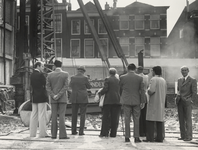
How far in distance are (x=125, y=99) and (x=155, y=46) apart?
92.7 ft

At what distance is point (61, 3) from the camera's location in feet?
112

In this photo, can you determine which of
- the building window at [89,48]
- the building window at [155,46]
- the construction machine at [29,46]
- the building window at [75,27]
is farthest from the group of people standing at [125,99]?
the building window at [155,46]

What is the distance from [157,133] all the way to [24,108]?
11.4 feet

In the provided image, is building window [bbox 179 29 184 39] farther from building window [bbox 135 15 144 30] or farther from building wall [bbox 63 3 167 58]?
building window [bbox 135 15 144 30]

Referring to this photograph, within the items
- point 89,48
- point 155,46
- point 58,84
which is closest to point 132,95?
point 58,84

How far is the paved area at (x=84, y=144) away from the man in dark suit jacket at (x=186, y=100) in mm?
262

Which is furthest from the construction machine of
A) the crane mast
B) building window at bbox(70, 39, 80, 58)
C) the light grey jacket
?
building window at bbox(70, 39, 80, 58)

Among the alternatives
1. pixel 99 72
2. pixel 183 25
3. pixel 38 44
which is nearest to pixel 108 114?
pixel 38 44

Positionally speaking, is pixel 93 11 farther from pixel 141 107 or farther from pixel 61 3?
pixel 141 107

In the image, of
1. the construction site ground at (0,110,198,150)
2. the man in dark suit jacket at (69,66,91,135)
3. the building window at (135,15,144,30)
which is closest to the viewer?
the construction site ground at (0,110,198,150)

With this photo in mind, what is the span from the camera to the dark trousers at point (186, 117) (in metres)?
7.12

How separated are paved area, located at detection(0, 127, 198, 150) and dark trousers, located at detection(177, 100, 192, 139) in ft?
0.76

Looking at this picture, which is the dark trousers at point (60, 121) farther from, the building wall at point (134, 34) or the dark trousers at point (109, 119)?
the building wall at point (134, 34)

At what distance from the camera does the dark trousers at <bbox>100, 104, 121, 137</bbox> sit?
7.46 metres
